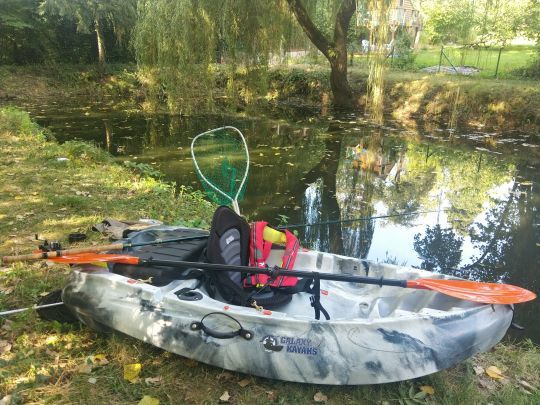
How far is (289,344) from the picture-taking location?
2.73 metres

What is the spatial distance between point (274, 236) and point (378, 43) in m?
5.70

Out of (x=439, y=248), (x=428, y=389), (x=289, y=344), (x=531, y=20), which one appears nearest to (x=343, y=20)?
(x=531, y=20)

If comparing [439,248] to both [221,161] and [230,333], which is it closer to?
[221,161]

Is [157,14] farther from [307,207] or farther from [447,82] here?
[447,82]

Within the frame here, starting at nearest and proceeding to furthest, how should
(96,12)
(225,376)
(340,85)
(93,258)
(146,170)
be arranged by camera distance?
(225,376)
(93,258)
(146,170)
(340,85)
(96,12)

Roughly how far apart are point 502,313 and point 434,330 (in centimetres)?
50

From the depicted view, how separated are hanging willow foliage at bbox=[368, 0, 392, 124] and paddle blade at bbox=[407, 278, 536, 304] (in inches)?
232

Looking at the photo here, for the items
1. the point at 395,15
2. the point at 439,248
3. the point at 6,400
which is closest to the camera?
the point at 6,400

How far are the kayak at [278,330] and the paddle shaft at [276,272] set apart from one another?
0.52ft

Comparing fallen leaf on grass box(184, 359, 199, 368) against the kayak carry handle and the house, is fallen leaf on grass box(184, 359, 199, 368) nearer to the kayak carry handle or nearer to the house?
the kayak carry handle

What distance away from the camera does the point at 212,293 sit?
3189 mm

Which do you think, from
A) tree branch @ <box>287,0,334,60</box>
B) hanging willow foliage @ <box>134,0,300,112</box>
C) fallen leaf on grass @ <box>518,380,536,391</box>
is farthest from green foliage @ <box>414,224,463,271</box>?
tree branch @ <box>287,0,334,60</box>

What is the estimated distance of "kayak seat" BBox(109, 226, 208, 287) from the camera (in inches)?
125

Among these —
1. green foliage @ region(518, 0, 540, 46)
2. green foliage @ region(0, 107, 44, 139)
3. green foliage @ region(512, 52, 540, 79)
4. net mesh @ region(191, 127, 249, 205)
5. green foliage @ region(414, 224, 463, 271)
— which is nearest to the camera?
net mesh @ region(191, 127, 249, 205)
